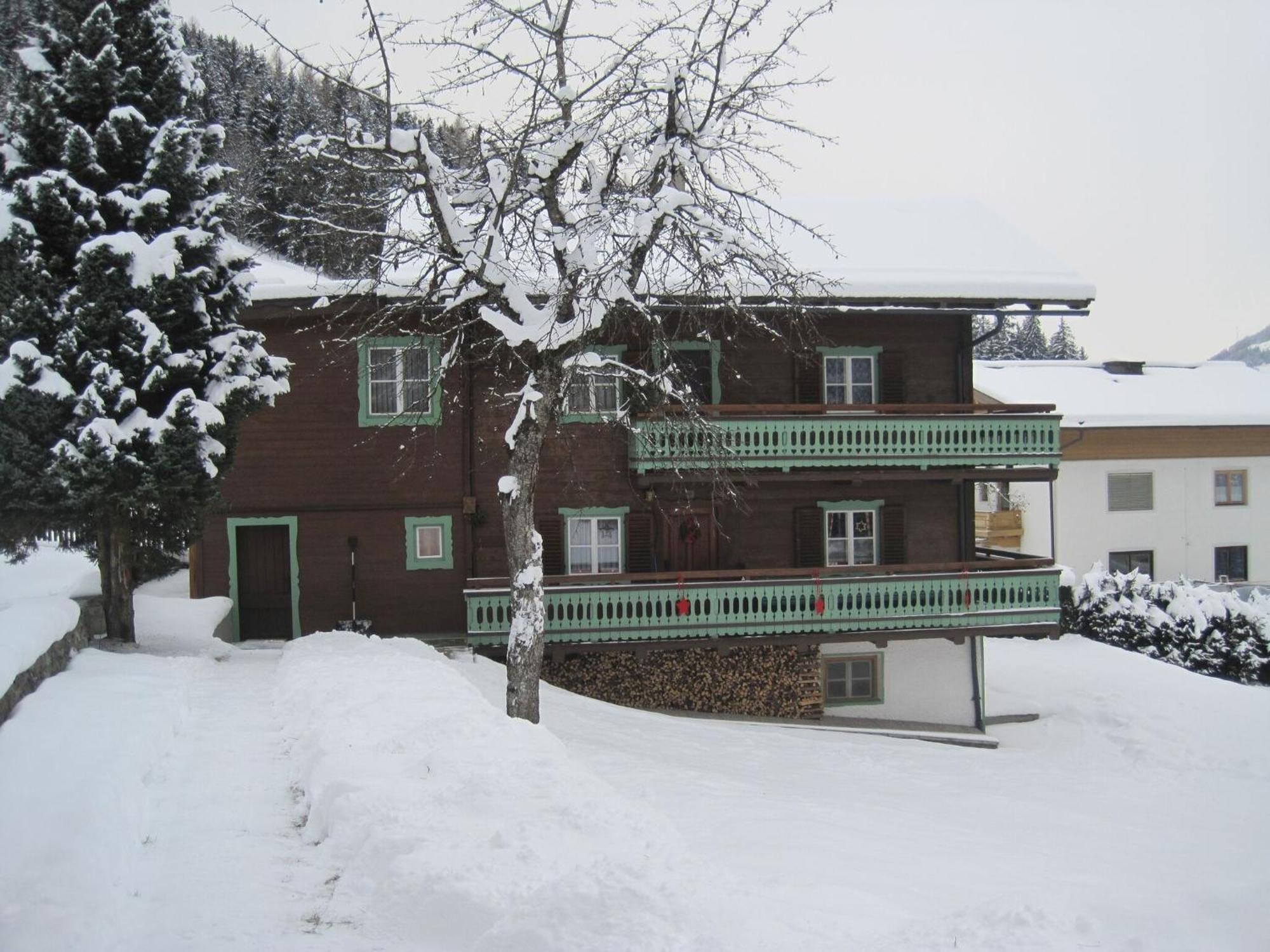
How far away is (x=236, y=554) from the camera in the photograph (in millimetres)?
18000

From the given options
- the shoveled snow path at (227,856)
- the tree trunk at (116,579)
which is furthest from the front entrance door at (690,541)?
the shoveled snow path at (227,856)

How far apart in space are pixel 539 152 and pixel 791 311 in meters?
6.66

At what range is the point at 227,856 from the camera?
6305 mm

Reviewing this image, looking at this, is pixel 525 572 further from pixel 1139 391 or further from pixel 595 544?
pixel 1139 391

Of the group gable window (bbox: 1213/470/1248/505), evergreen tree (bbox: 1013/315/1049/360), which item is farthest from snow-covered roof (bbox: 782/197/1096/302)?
evergreen tree (bbox: 1013/315/1049/360)

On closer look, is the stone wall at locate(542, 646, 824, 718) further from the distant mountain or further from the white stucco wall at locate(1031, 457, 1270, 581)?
the distant mountain

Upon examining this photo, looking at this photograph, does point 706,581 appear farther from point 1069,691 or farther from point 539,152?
point 1069,691

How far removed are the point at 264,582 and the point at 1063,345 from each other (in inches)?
2778

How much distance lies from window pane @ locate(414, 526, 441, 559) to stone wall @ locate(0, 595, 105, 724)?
18.3 ft

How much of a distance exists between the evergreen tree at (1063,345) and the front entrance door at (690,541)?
62.8m

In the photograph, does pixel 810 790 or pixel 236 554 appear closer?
pixel 810 790

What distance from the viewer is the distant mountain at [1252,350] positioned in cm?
8406

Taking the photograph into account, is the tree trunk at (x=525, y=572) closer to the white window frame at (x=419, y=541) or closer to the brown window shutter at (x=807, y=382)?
the white window frame at (x=419, y=541)

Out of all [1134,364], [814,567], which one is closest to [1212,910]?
[814,567]
